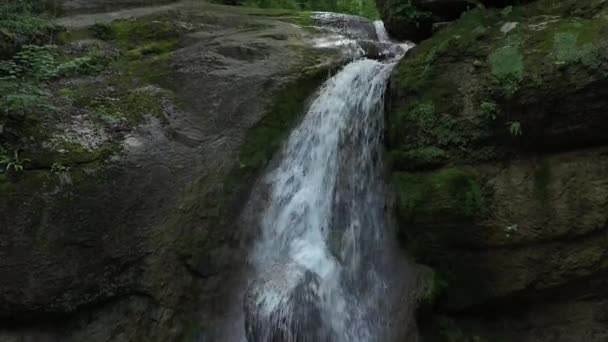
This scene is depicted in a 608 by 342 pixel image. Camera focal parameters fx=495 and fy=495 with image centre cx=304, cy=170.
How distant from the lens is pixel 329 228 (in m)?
6.50

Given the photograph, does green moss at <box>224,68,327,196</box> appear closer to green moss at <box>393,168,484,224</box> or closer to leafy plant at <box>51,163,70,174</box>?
leafy plant at <box>51,163,70,174</box>

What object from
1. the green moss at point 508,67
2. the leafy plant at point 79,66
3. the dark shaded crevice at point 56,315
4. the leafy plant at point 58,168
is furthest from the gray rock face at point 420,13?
the dark shaded crevice at point 56,315

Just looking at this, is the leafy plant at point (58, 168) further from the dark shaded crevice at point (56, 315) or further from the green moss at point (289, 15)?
the green moss at point (289, 15)

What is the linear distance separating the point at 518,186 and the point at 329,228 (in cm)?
236

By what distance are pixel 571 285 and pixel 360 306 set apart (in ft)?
7.96

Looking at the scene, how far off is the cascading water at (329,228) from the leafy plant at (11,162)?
2990 millimetres

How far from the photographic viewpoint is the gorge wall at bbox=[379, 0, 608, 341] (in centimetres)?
554

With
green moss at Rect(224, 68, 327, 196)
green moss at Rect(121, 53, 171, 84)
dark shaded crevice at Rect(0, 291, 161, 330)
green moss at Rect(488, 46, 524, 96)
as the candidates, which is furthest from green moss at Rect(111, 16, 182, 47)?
green moss at Rect(488, 46, 524, 96)

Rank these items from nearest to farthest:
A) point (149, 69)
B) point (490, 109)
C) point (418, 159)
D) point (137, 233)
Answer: point (490, 109) → point (137, 233) → point (418, 159) → point (149, 69)

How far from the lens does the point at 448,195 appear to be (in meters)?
5.88

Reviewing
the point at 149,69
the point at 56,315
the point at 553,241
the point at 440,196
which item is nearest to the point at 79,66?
the point at 149,69

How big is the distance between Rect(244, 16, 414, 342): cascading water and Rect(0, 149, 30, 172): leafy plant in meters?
2.99

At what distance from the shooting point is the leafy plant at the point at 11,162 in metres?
5.77

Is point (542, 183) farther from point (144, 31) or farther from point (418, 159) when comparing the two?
point (144, 31)
